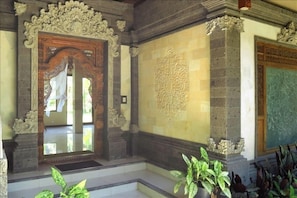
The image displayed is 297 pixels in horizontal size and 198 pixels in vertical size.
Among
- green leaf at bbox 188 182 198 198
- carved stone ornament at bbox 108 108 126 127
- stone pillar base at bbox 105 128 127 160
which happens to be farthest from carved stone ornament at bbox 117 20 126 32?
green leaf at bbox 188 182 198 198

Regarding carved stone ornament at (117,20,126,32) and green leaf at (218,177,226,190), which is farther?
carved stone ornament at (117,20,126,32)

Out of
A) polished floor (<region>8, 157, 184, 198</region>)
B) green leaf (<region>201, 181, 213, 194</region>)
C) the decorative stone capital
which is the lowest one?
polished floor (<region>8, 157, 184, 198</region>)

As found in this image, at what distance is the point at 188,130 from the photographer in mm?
3975

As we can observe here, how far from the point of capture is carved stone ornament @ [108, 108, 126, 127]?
4.84 m

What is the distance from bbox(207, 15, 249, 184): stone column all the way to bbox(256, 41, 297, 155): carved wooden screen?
21.5 inches

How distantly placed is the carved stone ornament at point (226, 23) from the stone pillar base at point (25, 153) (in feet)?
10.7

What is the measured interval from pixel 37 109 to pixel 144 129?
2006 mm

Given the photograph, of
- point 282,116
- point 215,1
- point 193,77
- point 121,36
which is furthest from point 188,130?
point 121,36

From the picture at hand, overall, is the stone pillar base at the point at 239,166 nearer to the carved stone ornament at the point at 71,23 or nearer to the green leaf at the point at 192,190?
the green leaf at the point at 192,190

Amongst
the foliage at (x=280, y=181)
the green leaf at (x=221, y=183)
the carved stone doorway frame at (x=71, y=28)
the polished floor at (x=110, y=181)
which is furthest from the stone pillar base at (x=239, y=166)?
the carved stone doorway frame at (x=71, y=28)

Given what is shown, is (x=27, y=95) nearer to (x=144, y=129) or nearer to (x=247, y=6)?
(x=144, y=129)

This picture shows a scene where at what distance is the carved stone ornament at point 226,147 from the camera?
3299 mm

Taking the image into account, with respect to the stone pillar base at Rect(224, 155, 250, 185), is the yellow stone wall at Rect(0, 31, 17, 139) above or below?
above

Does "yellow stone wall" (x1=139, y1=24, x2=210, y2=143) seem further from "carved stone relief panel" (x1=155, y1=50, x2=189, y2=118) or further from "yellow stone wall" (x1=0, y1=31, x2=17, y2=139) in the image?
"yellow stone wall" (x1=0, y1=31, x2=17, y2=139)
